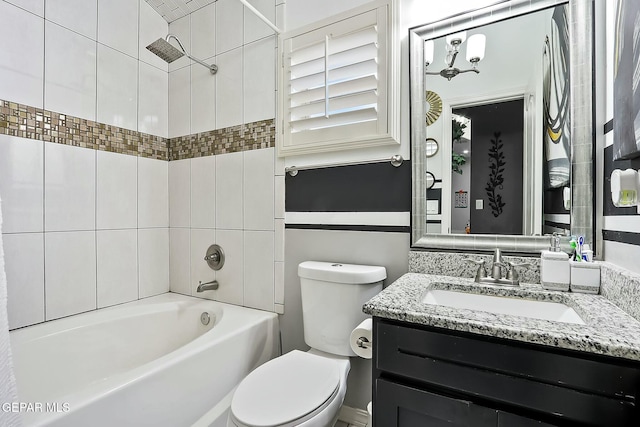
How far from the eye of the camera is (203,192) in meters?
2.12

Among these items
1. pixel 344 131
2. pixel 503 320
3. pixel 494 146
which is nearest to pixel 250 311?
pixel 344 131

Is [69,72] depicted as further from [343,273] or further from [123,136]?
[343,273]

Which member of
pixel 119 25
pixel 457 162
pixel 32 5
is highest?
pixel 119 25

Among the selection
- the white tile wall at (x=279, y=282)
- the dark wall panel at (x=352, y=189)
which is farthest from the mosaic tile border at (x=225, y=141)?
the white tile wall at (x=279, y=282)

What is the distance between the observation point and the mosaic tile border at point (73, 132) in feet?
5.06

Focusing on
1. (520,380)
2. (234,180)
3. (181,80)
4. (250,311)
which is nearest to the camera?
(520,380)

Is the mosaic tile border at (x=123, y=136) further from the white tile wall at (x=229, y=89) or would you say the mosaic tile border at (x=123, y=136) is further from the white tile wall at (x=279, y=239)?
the white tile wall at (x=279, y=239)

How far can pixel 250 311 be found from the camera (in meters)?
1.86

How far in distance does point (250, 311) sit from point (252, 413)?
865 mm

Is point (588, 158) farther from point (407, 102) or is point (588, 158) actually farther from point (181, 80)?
point (181, 80)

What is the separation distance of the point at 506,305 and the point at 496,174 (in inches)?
20.6

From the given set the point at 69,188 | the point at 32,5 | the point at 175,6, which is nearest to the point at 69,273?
the point at 69,188

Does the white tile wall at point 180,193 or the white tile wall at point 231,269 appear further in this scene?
the white tile wall at point 180,193

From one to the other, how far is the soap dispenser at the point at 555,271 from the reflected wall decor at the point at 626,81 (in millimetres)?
359
